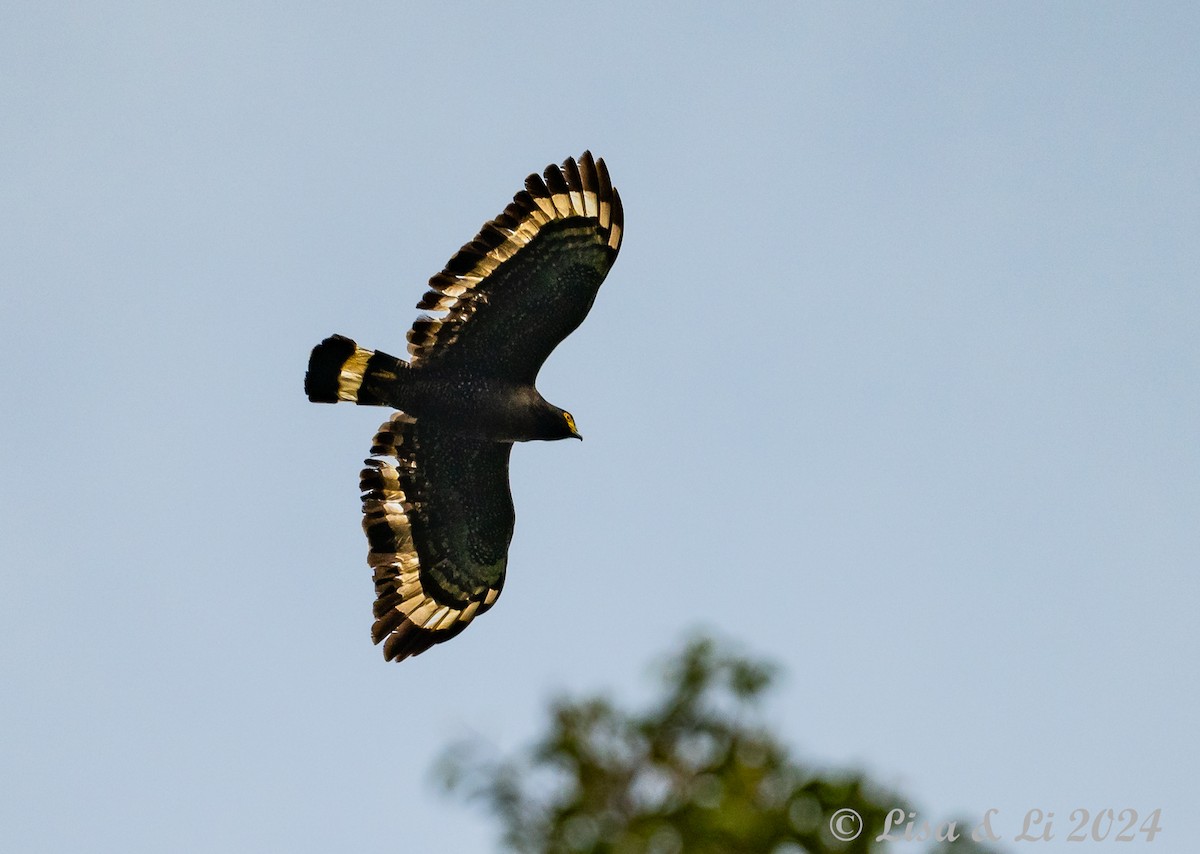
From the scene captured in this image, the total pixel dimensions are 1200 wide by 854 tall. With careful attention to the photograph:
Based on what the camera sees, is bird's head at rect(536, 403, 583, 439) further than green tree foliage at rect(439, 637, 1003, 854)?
Yes

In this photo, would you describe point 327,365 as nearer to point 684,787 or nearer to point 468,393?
point 468,393

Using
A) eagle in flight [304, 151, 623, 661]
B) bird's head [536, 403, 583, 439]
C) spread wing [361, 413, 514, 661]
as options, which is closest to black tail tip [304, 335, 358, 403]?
eagle in flight [304, 151, 623, 661]

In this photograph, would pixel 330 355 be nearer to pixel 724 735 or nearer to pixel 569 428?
pixel 569 428

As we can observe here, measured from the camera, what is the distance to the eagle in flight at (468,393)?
10.6 meters

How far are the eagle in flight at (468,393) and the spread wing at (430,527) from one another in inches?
0.4

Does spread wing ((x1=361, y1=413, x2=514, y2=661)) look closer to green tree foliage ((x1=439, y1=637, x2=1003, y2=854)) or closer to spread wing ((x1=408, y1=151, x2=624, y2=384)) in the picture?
spread wing ((x1=408, y1=151, x2=624, y2=384))

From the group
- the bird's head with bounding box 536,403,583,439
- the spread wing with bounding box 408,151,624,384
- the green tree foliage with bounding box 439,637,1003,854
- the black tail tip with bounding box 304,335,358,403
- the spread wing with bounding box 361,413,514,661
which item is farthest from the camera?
the spread wing with bounding box 361,413,514,661

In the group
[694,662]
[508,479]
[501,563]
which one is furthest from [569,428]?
[694,662]

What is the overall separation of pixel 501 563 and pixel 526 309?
110 inches

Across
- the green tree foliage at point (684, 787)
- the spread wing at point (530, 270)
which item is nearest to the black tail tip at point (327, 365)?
the spread wing at point (530, 270)

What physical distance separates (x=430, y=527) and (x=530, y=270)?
2919 millimetres

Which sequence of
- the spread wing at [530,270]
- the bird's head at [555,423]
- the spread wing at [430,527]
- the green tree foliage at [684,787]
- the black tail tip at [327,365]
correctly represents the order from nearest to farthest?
the green tree foliage at [684,787] < the spread wing at [530,270] < the black tail tip at [327,365] < the bird's head at [555,423] < the spread wing at [430,527]

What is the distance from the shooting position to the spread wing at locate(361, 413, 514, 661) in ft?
38.0

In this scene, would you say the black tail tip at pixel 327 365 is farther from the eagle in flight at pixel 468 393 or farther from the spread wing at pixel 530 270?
the spread wing at pixel 530 270
